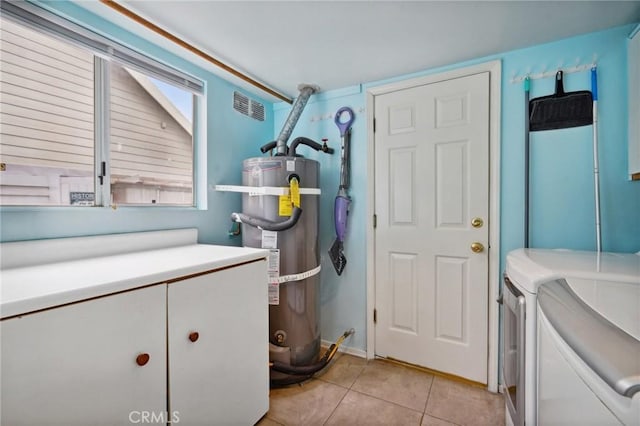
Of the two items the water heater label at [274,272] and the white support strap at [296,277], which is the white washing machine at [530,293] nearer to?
the white support strap at [296,277]

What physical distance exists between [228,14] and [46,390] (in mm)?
1620

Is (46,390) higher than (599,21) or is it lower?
lower

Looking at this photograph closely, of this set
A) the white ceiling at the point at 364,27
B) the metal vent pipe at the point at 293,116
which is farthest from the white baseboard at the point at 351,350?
the white ceiling at the point at 364,27

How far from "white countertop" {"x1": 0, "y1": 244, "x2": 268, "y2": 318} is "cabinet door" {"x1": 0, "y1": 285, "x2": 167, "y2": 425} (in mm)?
30

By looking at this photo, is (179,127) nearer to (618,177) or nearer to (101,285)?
(101,285)

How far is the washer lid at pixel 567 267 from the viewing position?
0.95 m

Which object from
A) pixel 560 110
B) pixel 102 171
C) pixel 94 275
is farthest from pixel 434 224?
pixel 102 171

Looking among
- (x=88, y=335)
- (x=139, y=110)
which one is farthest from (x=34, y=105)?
(x=88, y=335)

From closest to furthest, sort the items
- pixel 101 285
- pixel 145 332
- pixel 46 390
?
pixel 46 390
pixel 101 285
pixel 145 332

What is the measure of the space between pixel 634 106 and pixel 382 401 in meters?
2.04

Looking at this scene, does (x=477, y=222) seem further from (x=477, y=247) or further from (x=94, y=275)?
(x=94, y=275)

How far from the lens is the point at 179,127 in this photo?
1.85 metres

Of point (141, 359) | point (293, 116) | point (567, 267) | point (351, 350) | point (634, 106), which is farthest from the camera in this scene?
point (351, 350)

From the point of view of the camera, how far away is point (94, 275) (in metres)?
0.93
